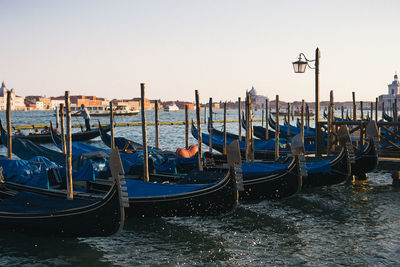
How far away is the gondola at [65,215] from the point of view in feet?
18.1

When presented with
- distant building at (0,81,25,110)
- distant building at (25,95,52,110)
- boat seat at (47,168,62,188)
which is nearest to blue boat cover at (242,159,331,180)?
boat seat at (47,168,62,188)

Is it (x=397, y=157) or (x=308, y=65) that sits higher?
(x=308, y=65)

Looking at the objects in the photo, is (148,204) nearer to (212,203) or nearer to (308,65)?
(212,203)

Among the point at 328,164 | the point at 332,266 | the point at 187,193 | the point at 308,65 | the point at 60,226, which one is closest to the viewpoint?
the point at 332,266

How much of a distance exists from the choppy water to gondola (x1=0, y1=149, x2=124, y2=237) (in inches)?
11.4

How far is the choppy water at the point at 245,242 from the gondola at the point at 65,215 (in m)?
0.29

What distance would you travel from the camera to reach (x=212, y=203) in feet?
21.3

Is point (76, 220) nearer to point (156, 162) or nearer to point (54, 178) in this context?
point (54, 178)

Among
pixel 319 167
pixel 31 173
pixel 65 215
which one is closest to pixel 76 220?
pixel 65 215

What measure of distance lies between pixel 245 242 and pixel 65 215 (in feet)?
7.97

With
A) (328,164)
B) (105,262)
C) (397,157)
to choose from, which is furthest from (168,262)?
(397,157)

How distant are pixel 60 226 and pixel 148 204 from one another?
1.31 m

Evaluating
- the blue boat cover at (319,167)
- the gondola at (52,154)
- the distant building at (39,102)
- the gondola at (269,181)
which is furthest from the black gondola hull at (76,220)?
the distant building at (39,102)

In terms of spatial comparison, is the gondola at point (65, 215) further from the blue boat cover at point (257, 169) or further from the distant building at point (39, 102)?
the distant building at point (39, 102)
